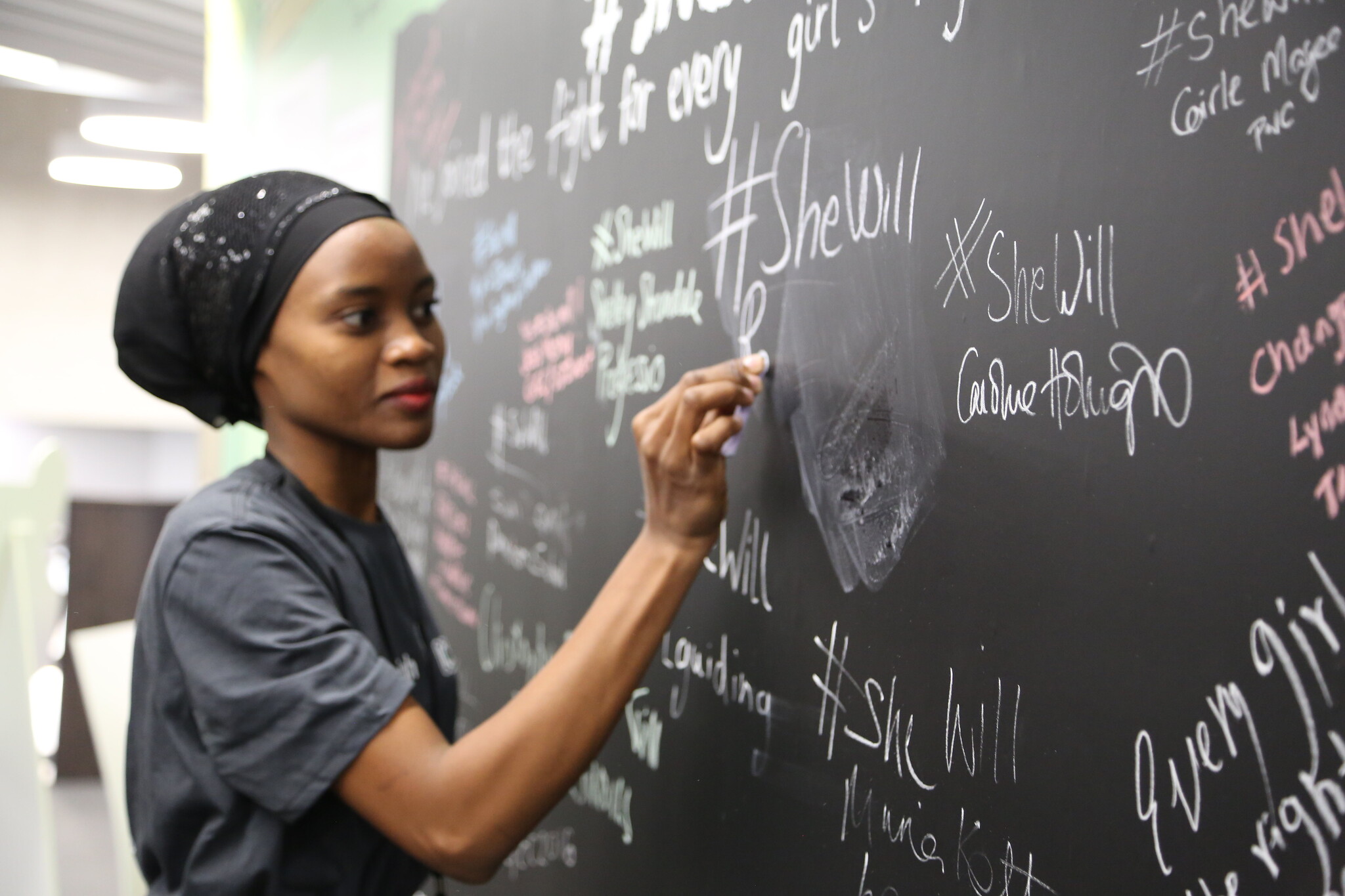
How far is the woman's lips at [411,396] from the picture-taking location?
1.32 m

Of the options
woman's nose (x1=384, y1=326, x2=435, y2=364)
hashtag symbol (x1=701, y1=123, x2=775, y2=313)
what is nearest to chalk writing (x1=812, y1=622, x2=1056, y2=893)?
hashtag symbol (x1=701, y1=123, x2=775, y2=313)

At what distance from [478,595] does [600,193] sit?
82 centimetres

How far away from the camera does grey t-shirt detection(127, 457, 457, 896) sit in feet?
3.60

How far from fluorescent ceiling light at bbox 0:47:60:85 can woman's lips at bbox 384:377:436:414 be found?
10.5 feet

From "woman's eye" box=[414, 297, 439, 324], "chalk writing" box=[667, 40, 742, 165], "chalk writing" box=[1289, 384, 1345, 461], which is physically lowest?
"chalk writing" box=[1289, 384, 1345, 461]

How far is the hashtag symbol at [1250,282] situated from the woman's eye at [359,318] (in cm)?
91

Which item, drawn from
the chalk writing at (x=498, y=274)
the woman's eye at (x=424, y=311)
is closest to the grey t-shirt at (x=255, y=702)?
the woman's eye at (x=424, y=311)

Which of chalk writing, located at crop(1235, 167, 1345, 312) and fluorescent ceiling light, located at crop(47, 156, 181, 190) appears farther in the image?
fluorescent ceiling light, located at crop(47, 156, 181, 190)

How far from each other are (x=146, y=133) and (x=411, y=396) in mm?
3476

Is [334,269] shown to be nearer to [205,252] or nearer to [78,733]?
[205,252]

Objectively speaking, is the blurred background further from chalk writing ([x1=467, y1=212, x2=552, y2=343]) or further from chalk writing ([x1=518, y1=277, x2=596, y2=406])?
chalk writing ([x1=518, y1=277, x2=596, y2=406])

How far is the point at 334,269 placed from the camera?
1290 millimetres

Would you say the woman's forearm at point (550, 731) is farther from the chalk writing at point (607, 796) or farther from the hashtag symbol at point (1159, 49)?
the hashtag symbol at point (1159, 49)

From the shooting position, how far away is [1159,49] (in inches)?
36.4
